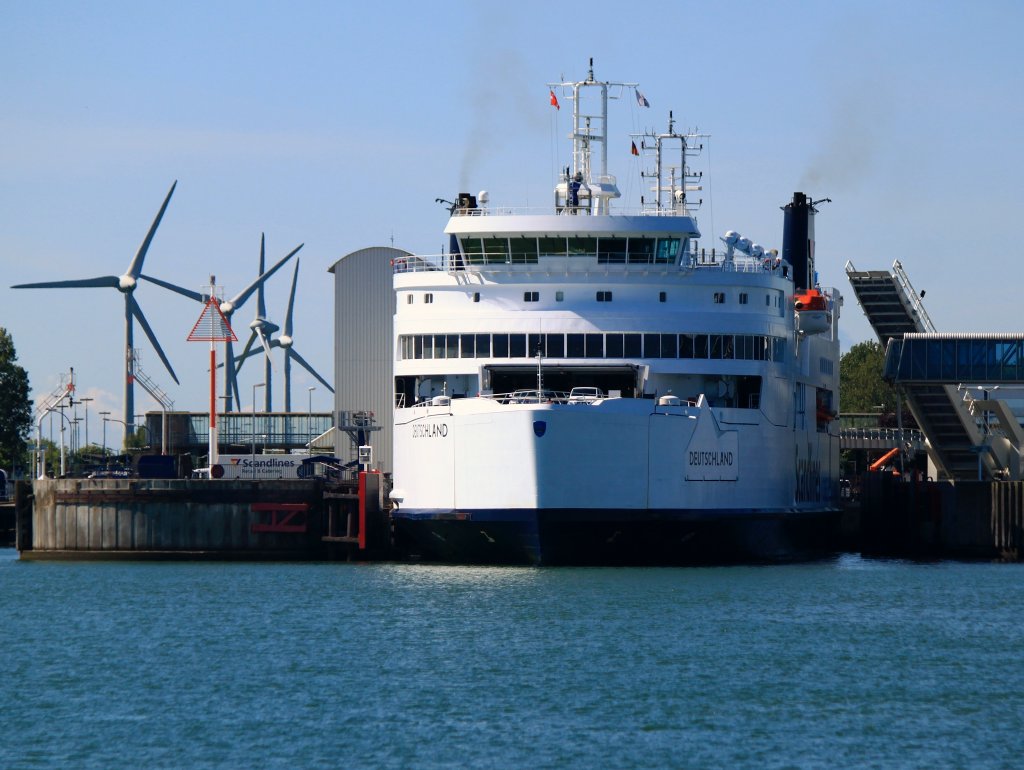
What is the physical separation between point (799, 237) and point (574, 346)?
22575mm

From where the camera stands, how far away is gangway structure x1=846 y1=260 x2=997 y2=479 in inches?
2916

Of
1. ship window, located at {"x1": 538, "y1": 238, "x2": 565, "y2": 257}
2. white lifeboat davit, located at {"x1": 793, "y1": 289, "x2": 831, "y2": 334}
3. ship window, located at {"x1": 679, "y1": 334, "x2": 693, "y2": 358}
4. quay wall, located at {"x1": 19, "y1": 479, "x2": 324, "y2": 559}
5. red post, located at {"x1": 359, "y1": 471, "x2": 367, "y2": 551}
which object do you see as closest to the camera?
ship window, located at {"x1": 679, "y1": 334, "x2": 693, "y2": 358}

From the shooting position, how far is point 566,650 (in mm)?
41125

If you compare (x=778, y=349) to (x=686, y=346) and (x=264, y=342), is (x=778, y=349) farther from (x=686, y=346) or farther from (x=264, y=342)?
(x=264, y=342)

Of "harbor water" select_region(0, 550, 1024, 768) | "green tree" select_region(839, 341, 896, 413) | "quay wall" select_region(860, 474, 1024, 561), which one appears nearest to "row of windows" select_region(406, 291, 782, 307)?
"harbor water" select_region(0, 550, 1024, 768)

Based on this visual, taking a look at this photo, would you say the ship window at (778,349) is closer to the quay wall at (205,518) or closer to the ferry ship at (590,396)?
the ferry ship at (590,396)

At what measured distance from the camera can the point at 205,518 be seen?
62.3m

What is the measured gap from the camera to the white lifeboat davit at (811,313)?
66125 mm

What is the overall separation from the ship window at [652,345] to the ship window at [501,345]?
4.15m

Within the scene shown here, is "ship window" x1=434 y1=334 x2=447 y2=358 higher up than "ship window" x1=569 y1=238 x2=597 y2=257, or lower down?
lower down

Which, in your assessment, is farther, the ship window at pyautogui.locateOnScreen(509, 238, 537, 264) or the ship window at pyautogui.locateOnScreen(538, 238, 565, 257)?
the ship window at pyautogui.locateOnScreen(509, 238, 537, 264)

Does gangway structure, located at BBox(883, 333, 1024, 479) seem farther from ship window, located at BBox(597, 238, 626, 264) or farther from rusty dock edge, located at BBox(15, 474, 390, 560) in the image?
rusty dock edge, located at BBox(15, 474, 390, 560)

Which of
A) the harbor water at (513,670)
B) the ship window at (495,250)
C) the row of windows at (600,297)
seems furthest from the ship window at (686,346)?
the harbor water at (513,670)

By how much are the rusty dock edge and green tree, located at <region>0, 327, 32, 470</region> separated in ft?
169
